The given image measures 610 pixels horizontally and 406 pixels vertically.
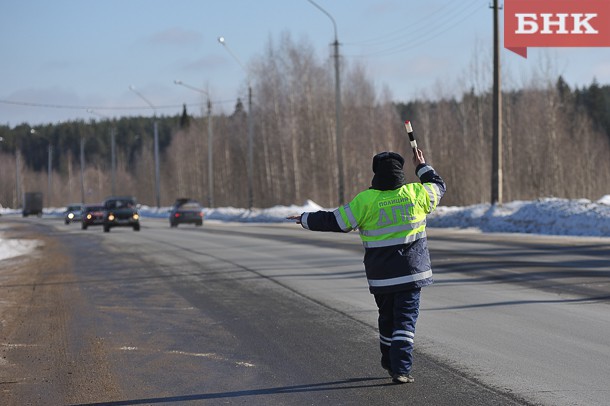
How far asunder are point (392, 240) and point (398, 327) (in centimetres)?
69

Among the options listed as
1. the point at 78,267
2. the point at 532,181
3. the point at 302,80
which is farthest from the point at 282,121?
the point at 78,267

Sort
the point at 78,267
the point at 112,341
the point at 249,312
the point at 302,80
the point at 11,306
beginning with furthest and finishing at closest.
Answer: the point at 302,80
the point at 78,267
the point at 11,306
the point at 249,312
the point at 112,341

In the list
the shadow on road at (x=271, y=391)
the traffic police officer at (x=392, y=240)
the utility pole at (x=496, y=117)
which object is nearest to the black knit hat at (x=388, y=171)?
the traffic police officer at (x=392, y=240)

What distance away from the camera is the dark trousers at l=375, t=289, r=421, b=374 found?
7152 millimetres

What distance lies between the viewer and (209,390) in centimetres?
719

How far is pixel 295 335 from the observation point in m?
9.84

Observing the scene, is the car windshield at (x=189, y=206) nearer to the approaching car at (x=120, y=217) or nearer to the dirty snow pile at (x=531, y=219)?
the approaching car at (x=120, y=217)

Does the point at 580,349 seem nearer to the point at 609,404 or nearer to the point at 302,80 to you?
the point at 609,404

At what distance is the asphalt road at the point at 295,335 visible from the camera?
23.0 ft

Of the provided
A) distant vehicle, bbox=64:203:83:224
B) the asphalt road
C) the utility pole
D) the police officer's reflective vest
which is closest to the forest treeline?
distant vehicle, bbox=64:203:83:224

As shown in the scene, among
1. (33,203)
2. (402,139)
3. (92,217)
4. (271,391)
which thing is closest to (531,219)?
(271,391)

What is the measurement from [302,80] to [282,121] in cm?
414

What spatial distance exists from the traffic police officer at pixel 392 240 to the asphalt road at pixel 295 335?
48 cm

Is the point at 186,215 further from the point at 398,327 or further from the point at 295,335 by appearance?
the point at 398,327
